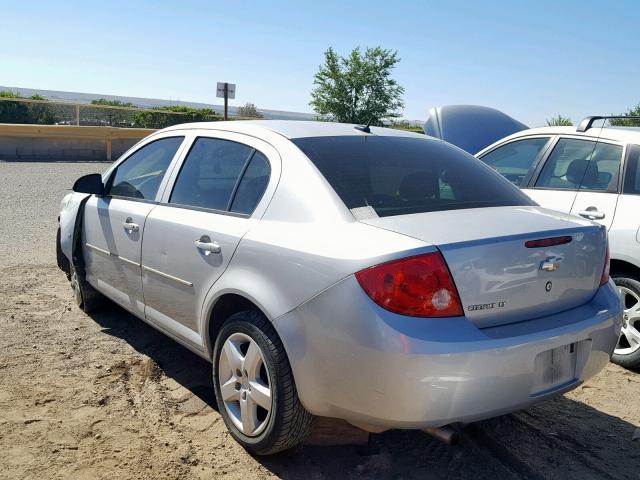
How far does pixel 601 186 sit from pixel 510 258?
8.38ft

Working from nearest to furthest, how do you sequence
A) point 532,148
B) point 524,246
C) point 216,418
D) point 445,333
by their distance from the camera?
point 445,333 < point 524,246 < point 216,418 < point 532,148

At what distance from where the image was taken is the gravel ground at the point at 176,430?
9.93ft

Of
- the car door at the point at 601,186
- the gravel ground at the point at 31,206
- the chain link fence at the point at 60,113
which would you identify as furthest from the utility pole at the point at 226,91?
the car door at the point at 601,186

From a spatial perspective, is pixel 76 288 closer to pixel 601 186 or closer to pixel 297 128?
pixel 297 128

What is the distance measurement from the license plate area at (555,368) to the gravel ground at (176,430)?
21.3 inches

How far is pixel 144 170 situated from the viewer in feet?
14.7

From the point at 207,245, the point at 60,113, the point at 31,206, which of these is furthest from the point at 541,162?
the point at 60,113

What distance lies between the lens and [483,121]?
9297 millimetres

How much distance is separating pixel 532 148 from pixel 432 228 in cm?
322

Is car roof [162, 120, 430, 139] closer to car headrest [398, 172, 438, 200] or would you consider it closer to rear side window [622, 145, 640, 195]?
car headrest [398, 172, 438, 200]

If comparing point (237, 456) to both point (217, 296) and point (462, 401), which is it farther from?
point (462, 401)

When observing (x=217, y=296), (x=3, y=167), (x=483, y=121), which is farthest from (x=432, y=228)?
(x=3, y=167)

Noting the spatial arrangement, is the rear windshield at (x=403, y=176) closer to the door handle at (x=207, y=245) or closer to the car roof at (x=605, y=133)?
the door handle at (x=207, y=245)

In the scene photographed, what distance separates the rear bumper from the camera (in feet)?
7.99
